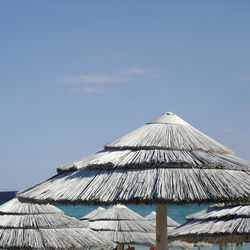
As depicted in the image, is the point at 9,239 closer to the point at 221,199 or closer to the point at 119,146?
the point at 119,146

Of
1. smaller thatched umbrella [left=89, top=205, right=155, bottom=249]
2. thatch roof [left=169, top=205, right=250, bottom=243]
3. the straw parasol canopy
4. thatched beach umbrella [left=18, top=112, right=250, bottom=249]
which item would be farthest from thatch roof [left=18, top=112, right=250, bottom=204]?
smaller thatched umbrella [left=89, top=205, right=155, bottom=249]

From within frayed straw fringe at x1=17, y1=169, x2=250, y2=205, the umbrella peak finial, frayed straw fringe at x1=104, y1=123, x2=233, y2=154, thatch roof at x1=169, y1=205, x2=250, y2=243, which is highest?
the umbrella peak finial

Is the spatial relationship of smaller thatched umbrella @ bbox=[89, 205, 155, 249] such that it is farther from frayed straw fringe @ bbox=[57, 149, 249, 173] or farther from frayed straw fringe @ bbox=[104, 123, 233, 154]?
frayed straw fringe @ bbox=[57, 149, 249, 173]

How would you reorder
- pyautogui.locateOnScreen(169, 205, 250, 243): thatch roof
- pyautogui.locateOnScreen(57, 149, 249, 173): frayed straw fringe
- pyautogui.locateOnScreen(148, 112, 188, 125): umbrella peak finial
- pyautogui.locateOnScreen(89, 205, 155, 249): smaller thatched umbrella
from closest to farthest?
1. pyautogui.locateOnScreen(57, 149, 249, 173): frayed straw fringe
2. pyautogui.locateOnScreen(148, 112, 188, 125): umbrella peak finial
3. pyautogui.locateOnScreen(169, 205, 250, 243): thatch roof
4. pyautogui.locateOnScreen(89, 205, 155, 249): smaller thatched umbrella

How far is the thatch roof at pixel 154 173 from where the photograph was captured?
5.65 m

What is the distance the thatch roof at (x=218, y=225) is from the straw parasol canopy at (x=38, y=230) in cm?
169

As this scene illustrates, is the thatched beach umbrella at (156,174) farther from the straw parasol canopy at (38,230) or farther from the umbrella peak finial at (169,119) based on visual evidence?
the straw parasol canopy at (38,230)

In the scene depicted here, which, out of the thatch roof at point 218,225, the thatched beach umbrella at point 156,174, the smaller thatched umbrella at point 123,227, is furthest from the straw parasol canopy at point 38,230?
the thatched beach umbrella at point 156,174

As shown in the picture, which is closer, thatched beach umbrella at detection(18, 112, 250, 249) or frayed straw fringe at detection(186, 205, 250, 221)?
thatched beach umbrella at detection(18, 112, 250, 249)

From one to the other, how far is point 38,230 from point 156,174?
5050 millimetres

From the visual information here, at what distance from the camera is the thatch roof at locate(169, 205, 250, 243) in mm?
9070

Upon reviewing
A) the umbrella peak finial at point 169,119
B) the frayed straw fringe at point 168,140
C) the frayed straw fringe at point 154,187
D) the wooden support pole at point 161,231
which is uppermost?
the umbrella peak finial at point 169,119

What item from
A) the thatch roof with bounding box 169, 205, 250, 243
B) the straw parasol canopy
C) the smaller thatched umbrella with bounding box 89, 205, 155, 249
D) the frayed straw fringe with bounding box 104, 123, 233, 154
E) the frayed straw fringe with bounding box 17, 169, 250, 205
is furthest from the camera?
the smaller thatched umbrella with bounding box 89, 205, 155, 249

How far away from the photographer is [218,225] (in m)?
9.49
